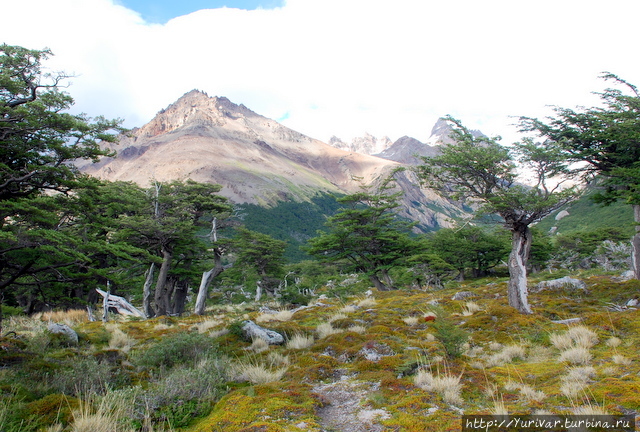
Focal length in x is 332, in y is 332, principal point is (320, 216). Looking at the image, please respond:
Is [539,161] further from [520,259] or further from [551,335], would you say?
[551,335]

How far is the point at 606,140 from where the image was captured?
13.5 m

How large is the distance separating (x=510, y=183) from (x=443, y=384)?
964 cm

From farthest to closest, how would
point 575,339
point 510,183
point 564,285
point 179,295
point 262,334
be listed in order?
point 179,295 → point 564,285 → point 510,183 → point 262,334 → point 575,339

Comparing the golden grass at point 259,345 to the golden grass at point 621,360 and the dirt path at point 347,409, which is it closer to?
the dirt path at point 347,409

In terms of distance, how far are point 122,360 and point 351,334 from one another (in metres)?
5.84

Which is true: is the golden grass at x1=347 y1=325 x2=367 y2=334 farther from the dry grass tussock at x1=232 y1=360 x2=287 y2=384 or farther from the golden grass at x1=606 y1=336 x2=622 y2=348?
the golden grass at x1=606 y1=336 x2=622 y2=348

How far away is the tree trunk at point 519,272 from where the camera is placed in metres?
11.3

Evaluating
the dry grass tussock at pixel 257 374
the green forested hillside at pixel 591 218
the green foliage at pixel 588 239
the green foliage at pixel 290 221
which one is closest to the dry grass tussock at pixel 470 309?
the dry grass tussock at pixel 257 374

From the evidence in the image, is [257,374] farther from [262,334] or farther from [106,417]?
[262,334]

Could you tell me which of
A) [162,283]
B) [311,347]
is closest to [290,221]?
[162,283]

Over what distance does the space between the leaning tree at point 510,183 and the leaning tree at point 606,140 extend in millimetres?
1862

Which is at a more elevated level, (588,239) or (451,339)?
(588,239)

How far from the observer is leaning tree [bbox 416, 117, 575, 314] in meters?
11.3

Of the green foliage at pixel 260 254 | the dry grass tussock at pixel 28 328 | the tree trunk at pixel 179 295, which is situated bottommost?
the tree trunk at pixel 179 295
